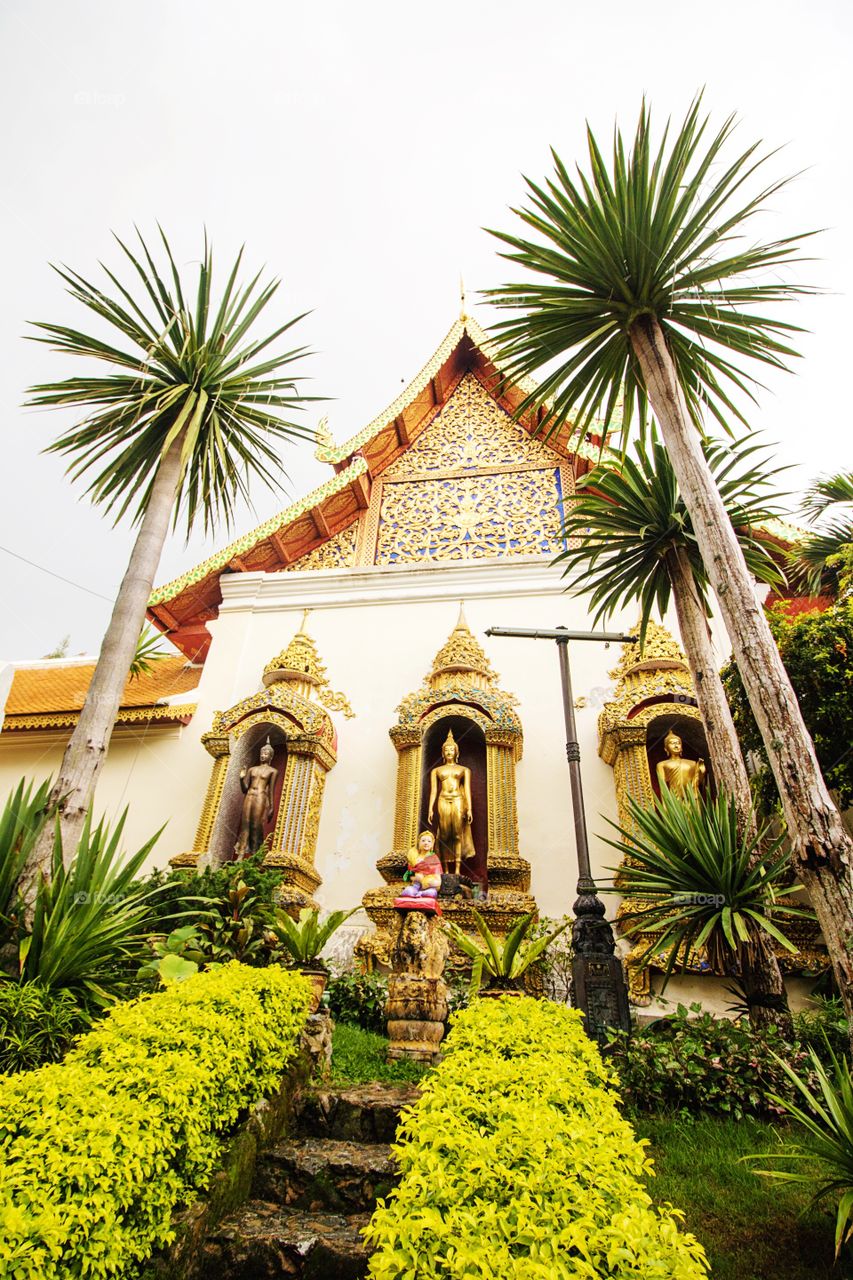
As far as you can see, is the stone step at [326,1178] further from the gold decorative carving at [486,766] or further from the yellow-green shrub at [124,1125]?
the gold decorative carving at [486,766]

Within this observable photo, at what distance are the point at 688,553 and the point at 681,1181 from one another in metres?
4.52

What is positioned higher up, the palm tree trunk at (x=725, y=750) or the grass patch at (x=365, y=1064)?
the palm tree trunk at (x=725, y=750)

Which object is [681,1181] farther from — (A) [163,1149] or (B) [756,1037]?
(A) [163,1149]

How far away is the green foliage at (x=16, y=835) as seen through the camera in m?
4.14

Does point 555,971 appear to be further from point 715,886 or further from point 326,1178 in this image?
point 326,1178

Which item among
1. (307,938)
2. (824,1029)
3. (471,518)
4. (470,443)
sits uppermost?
(470,443)

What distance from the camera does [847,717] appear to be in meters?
5.59

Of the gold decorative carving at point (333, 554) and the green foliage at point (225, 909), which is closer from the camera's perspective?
the green foliage at point (225, 909)

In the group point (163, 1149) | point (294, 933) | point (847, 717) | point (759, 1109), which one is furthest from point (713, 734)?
point (163, 1149)

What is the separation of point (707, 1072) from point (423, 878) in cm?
223

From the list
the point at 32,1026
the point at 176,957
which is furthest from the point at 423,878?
the point at 32,1026

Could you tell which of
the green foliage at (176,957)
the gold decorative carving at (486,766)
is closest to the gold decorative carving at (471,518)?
the gold decorative carving at (486,766)

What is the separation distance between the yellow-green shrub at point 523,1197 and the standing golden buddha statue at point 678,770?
5022 millimetres

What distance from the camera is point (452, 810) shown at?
7.57 metres
